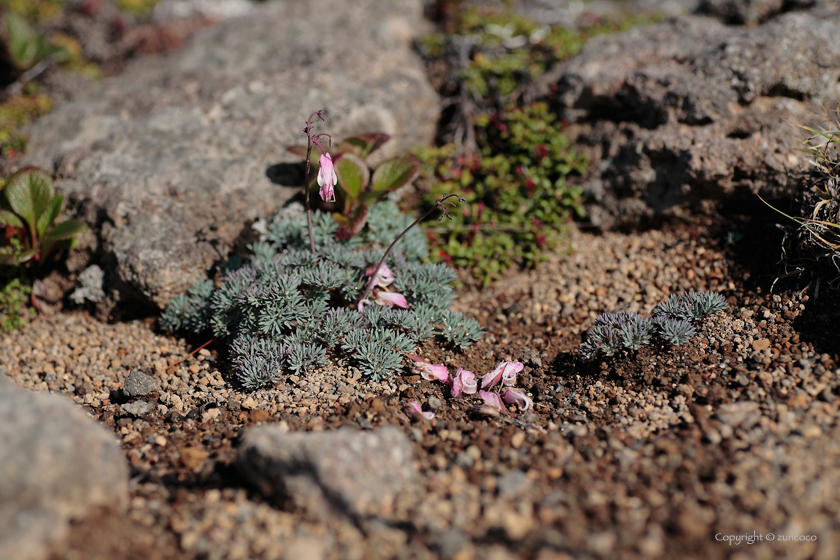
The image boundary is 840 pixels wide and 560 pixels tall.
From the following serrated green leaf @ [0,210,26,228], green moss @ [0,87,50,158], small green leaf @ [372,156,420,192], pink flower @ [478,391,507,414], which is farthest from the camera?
green moss @ [0,87,50,158]

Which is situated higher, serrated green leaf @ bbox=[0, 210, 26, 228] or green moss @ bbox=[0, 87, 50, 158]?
green moss @ bbox=[0, 87, 50, 158]

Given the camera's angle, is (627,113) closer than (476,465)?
No

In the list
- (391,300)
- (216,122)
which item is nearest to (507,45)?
(216,122)

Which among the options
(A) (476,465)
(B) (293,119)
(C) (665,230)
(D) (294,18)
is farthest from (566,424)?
(D) (294,18)

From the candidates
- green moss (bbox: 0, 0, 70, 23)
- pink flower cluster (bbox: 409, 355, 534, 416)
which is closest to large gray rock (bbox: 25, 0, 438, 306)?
pink flower cluster (bbox: 409, 355, 534, 416)

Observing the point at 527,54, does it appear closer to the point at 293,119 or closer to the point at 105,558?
the point at 293,119

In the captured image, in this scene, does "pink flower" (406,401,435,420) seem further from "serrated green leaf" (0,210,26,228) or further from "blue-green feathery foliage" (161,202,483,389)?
"serrated green leaf" (0,210,26,228)

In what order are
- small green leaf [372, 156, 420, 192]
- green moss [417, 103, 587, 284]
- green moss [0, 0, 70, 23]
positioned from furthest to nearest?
green moss [0, 0, 70, 23] < green moss [417, 103, 587, 284] < small green leaf [372, 156, 420, 192]

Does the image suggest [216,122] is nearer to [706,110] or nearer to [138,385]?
[138,385]
